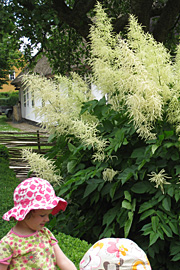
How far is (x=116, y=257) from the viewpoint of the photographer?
1.20 m

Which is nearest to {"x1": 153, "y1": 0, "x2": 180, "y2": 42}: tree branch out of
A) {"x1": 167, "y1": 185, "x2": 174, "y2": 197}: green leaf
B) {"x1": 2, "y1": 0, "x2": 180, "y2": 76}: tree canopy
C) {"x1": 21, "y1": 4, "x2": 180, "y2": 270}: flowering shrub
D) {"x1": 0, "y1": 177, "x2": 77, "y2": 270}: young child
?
{"x1": 2, "y1": 0, "x2": 180, "y2": 76}: tree canopy

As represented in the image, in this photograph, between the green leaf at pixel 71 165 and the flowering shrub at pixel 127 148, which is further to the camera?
the green leaf at pixel 71 165

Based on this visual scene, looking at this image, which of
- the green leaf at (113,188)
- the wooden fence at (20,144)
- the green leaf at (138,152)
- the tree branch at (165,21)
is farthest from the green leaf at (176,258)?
the wooden fence at (20,144)

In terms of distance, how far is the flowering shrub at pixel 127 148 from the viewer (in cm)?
271

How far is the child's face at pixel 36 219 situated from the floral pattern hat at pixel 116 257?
0.44 metres

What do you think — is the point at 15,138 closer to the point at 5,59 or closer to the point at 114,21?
the point at 114,21

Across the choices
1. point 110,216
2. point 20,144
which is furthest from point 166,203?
point 20,144

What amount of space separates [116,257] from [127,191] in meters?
1.64

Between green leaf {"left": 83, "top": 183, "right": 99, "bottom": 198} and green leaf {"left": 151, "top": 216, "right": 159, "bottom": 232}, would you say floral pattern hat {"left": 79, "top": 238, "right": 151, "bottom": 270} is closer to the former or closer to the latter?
green leaf {"left": 151, "top": 216, "right": 159, "bottom": 232}

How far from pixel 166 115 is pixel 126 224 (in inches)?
36.8

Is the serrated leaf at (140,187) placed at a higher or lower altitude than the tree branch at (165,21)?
lower

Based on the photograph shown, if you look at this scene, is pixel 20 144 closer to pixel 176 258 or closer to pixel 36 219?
pixel 176 258

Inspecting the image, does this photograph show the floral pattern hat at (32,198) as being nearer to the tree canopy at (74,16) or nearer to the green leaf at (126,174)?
the green leaf at (126,174)

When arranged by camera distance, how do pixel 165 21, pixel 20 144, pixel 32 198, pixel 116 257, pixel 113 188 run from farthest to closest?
pixel 20 144, pixel 165 21, pixel 113 188, pixel 32 198, pixel 116 257
